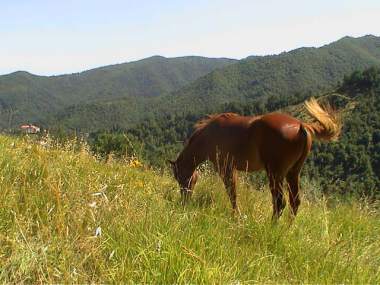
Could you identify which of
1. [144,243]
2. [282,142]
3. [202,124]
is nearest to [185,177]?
[202,124]

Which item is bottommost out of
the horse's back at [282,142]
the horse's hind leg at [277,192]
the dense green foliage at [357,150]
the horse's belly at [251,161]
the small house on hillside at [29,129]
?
the dense green foliage at [357,150]

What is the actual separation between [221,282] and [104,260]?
757 millimetres

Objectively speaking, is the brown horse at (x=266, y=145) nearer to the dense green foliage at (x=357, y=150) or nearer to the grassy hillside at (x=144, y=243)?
the grassy hillside at (x=144, y=243)

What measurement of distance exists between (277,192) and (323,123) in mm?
1035

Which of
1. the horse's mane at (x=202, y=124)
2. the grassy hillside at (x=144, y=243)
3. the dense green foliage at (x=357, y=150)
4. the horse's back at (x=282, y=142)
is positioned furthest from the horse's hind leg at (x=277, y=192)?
the dense green foliage at (x=357, y=150)

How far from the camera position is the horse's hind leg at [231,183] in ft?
15.3

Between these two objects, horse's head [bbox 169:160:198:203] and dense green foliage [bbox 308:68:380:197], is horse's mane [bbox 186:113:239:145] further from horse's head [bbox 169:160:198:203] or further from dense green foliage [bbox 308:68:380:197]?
dense green foliage [bbox 308:68:380:197]

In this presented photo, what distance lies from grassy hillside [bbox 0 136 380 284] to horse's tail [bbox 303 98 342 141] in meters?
1.43

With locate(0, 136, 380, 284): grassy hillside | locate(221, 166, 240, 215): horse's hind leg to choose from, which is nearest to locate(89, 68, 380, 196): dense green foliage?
locate(221, 166, 240, 215): horse's hind leg

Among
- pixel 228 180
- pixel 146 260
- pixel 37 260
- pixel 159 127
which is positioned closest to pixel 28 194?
pixel 37 260

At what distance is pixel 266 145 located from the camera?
5.42 meters

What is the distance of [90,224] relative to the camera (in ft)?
10.7

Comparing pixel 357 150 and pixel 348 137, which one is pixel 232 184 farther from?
pixel 348 137

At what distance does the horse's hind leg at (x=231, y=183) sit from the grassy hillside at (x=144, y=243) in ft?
0.66
